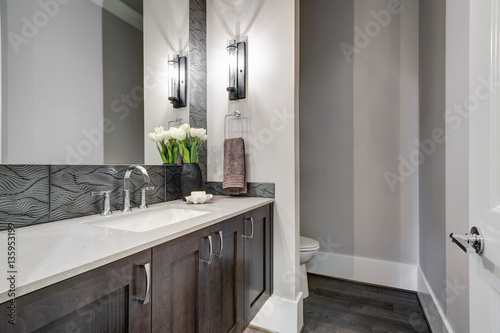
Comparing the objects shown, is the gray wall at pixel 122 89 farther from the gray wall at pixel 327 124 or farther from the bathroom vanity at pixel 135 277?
the gray wall at pixel 327 124

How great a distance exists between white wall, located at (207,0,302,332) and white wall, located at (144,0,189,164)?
0.32m

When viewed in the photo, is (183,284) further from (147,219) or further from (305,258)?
(305,258)

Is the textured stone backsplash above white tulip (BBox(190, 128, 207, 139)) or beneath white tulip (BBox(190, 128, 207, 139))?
beneath

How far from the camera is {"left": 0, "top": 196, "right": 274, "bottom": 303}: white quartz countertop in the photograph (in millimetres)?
506

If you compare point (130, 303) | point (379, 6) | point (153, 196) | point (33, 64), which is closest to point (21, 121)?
point (33, 64)

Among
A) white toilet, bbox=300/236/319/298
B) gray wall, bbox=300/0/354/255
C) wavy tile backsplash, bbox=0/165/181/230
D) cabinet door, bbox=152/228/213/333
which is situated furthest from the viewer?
gray wall, bbox=300/0/354/255

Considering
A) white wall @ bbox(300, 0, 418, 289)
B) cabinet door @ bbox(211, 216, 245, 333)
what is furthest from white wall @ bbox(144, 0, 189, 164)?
white wall @ bbox(300, 0, 418, 289)

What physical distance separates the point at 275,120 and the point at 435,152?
113 cm

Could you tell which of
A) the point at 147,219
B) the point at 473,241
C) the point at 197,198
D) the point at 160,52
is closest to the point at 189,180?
the point at 197,198

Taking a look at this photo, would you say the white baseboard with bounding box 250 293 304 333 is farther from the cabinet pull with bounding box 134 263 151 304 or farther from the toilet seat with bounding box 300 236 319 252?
the cabinet pull with bounding box 134 263 151 304

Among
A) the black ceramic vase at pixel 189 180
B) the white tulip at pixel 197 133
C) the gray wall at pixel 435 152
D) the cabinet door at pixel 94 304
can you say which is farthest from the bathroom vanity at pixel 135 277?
the gray wall at pixel 435 152

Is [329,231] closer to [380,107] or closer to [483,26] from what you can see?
[380,107]

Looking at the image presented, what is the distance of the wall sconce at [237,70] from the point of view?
1783mm

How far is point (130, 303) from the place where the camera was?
687 mm
